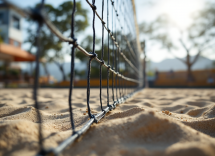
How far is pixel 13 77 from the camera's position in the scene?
34.2 ft

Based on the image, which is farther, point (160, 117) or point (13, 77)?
→ point (13, 77)

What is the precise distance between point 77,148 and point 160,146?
293 millimetres

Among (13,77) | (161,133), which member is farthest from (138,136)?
(13,77)

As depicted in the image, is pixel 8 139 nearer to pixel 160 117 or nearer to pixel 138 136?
pixel 138 136

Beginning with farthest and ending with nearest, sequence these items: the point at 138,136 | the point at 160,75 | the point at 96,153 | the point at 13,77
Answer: the point at 160,75 → the point at 13,77 → the point at 138,136 → the point at 96,153

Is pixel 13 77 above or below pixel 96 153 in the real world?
above

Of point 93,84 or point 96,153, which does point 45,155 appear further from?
point 93,84

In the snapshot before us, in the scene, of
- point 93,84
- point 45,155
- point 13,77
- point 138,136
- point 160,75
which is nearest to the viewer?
point 45,155

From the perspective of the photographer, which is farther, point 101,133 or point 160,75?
point 160,75

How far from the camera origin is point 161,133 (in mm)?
713

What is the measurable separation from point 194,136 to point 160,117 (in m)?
0.15

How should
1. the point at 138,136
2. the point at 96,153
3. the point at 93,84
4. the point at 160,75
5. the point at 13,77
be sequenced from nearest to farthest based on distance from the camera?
the point at 96,153, the point at 138,136, the point at 93,84, the point at 13,77, the point at 160,75

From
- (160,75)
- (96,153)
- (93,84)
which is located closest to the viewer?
(96,153)

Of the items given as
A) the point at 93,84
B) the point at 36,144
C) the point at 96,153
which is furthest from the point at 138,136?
the point at 93,84
